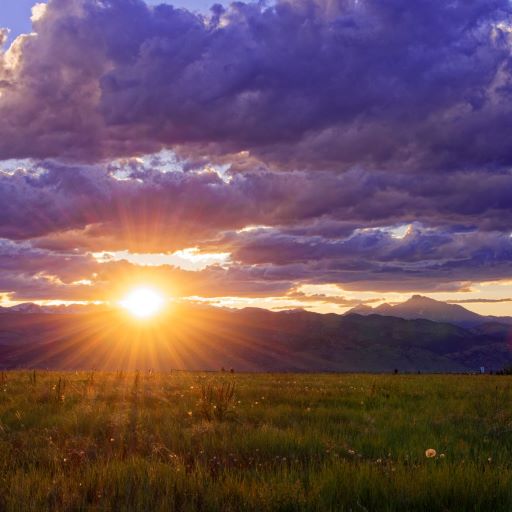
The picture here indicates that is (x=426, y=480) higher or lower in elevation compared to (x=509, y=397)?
higher

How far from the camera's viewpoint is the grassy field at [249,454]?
5730 millimetres

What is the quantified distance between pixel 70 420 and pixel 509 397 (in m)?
11.8

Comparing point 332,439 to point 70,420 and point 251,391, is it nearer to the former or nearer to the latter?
point 70,420

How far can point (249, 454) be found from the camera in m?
8.02

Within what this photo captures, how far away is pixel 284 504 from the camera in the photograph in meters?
5.55

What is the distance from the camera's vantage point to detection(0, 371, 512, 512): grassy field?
18.8 feet

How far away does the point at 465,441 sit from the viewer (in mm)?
9000

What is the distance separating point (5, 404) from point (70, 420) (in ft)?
11.8

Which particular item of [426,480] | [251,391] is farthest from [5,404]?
[426,480]

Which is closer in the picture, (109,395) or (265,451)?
(265,451)

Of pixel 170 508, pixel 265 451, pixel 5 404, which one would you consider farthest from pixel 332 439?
pixel 5 404

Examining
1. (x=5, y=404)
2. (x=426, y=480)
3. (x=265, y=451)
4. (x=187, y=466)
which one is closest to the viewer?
(x=426, y=480)

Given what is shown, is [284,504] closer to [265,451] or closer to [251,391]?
[265,451]

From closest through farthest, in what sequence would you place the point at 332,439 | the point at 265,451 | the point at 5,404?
the point at 265,451, the point at 332,439, the point at 5,404
